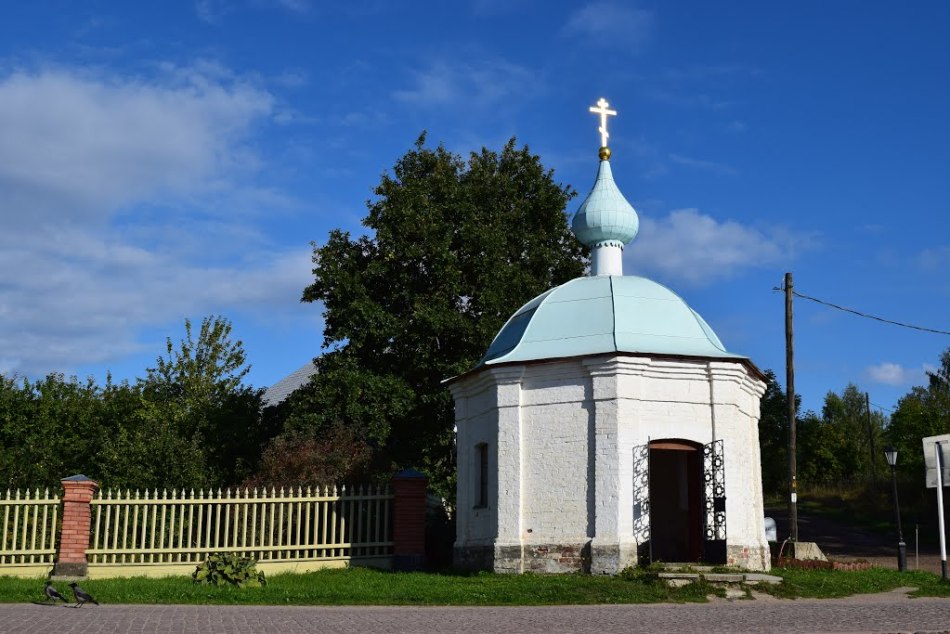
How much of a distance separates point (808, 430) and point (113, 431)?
4001cm

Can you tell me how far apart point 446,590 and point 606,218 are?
28.0ft

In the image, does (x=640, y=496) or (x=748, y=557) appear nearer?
(x=640, y=496)

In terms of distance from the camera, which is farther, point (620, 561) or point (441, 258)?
point (441, 258)

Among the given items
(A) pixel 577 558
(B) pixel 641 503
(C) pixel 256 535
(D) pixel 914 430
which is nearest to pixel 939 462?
(B) pixel 641 503

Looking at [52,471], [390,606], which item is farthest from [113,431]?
[390,606]

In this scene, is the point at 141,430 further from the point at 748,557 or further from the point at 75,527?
the point at 748,557

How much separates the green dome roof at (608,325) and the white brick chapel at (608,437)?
27mm

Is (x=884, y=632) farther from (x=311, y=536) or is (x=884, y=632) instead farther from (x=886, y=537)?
(x=886, y=537)

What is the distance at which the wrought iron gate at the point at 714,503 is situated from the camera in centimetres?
1544

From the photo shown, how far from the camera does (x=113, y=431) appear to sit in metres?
27.6

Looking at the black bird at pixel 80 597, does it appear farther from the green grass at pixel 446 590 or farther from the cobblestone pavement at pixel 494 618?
the green grass at pixel 446 590

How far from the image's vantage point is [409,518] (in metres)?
18.1

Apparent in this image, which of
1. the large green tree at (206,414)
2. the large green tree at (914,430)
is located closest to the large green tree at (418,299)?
the large green tree at (206,414)

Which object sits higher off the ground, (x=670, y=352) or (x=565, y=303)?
(x=565, y=303)
